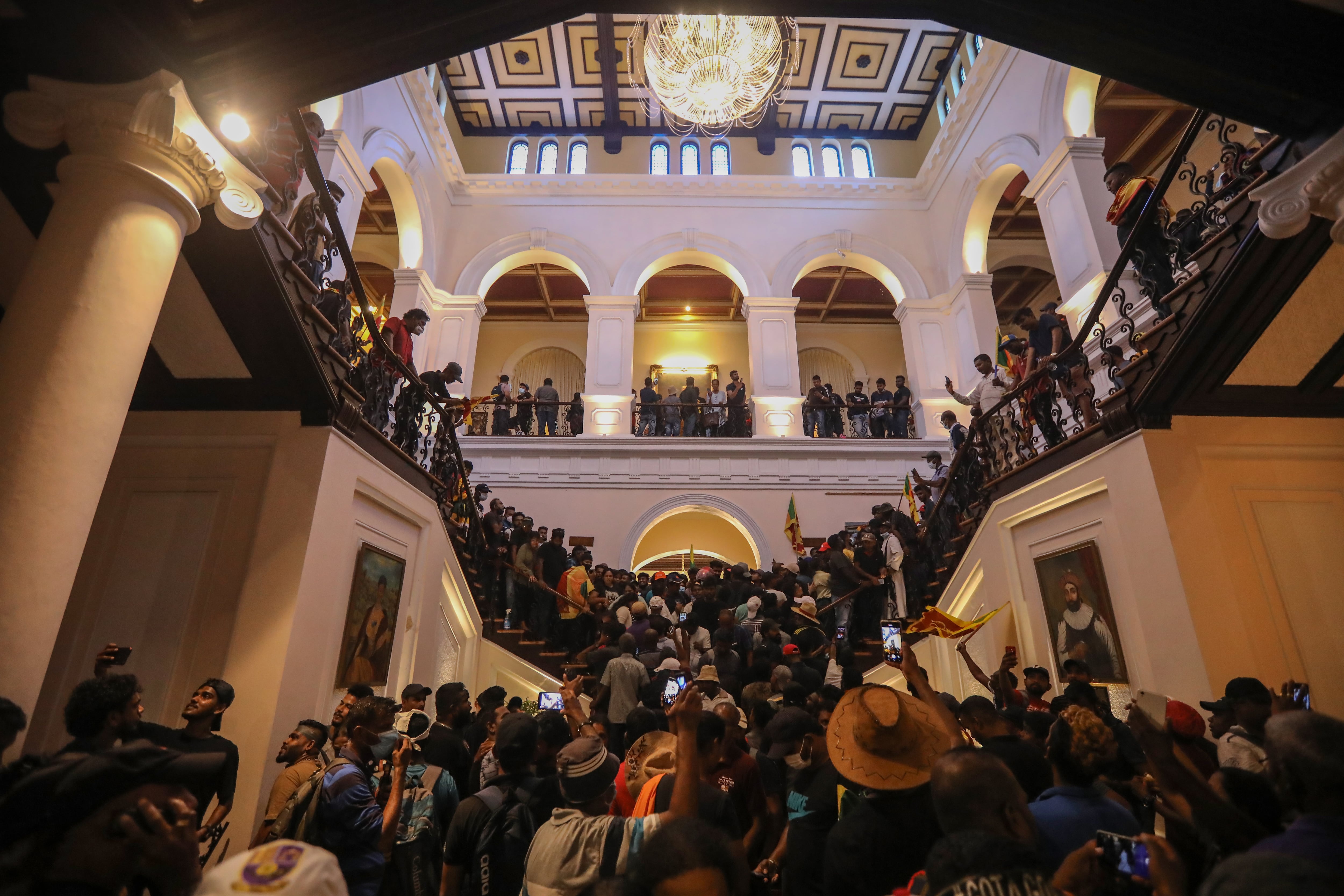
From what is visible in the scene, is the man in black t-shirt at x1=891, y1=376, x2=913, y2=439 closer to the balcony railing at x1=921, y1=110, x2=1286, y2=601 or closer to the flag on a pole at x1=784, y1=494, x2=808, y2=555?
the flag on a pole at x1=784, y1=494, x2=808, y2=555

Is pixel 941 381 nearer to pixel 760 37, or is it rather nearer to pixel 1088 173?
pixel 1088 173

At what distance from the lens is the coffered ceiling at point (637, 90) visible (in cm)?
1596

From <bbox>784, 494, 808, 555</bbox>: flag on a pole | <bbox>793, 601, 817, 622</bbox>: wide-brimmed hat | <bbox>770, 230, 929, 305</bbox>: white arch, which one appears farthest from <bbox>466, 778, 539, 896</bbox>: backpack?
<bbox>770, 230, 929, 305</bbox>: white arch

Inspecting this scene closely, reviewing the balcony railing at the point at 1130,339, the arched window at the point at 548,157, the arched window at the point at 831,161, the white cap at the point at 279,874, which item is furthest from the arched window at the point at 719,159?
the white cap at the point at 279,874

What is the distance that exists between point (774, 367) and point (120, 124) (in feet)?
44.4

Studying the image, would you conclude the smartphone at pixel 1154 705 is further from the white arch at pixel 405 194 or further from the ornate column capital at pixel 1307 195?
the white arch at pixel 405 194

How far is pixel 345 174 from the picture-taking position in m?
11.9

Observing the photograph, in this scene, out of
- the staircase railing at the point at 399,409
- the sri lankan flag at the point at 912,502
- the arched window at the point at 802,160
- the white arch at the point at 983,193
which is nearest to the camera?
the staircase railing at the point at 399,409

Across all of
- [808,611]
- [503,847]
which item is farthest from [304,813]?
[808,611]

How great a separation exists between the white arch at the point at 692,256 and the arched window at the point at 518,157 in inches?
170

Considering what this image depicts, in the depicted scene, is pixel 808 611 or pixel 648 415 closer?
pixel 808 611

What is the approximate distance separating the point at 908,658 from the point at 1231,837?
3.69 feet

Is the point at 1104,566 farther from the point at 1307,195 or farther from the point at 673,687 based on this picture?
the point at 673,687

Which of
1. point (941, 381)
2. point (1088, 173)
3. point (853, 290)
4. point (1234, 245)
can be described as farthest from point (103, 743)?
point (853, 290)
